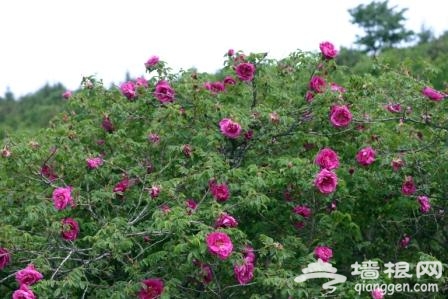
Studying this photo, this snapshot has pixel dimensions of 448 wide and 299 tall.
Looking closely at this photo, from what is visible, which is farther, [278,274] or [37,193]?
[37,193]

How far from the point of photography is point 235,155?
13.1 feet

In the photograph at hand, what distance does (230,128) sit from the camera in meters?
3.64

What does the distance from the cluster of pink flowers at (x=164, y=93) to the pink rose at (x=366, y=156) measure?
1206 mm

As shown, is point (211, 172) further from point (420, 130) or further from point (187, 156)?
point (420, 130)

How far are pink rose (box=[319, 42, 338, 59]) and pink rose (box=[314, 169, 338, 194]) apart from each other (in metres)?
1.11

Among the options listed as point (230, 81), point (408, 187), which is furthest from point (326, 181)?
point (230, 81)

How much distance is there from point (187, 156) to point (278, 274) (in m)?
0.97

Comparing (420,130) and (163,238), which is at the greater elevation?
(420,130)

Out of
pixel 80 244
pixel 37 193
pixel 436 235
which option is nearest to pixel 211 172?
pixel 80 244

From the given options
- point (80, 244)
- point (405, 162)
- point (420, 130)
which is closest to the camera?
point (80, 244)

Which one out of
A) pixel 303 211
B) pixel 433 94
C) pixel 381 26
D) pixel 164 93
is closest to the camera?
pixel 303 211

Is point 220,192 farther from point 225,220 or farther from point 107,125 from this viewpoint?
point 107,125

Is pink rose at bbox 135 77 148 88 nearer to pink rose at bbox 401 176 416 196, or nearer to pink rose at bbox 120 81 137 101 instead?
pink rose at bbox 120 81 137 101

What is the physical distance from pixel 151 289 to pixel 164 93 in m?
1.48
